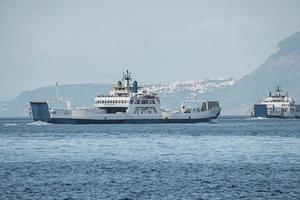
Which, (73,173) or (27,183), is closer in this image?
(27,183)

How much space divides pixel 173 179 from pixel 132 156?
2496cm

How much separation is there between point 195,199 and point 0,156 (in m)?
41.9

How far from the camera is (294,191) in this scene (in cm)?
6341

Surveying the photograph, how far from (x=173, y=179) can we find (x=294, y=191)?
1172cm

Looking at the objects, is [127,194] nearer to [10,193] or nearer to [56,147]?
[10,193]

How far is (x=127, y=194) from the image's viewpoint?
63156 millimetres

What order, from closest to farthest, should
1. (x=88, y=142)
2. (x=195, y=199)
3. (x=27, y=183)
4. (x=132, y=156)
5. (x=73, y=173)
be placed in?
(x=195, y=199) < (x=27, y=183) < (x=73, y=173) < (x=132, y=156) < (x=88, y=142)

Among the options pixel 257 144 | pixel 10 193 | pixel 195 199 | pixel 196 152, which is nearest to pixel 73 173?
pixel 10 193

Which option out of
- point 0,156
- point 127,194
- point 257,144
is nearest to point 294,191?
point 127,194

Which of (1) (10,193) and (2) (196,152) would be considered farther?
(2) (196,152)

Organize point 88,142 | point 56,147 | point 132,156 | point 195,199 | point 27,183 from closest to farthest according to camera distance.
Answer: point 195,199
point 27,183
point 132,156
point 56,147
point 88,142

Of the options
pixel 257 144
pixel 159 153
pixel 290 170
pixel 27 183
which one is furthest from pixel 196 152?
pixel 27 183

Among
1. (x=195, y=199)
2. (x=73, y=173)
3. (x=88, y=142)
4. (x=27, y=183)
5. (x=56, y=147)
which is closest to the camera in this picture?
(x=195, y=199)

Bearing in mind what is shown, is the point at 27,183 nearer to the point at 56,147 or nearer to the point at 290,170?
the point at 290,170
